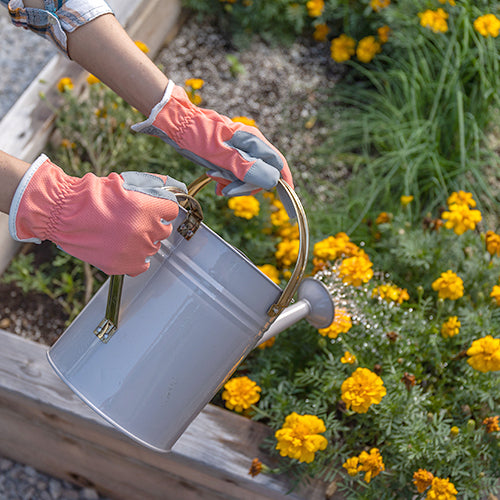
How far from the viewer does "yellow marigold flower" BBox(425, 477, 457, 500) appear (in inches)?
48.8

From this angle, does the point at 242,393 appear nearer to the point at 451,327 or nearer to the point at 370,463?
the point at 370,463

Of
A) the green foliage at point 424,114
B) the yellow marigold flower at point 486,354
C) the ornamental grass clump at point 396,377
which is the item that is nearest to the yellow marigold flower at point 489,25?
the green foliage at point 424,114

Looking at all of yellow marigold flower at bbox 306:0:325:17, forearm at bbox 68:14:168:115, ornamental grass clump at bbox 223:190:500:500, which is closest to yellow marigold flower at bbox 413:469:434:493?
ornamental grass clump at bbox 223:190:500:500

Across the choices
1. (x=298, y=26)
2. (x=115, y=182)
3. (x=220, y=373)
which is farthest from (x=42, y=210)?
(x=298, y=26)

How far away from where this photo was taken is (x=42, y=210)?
1007 millimetres

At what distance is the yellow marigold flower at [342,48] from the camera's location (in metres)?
2.56

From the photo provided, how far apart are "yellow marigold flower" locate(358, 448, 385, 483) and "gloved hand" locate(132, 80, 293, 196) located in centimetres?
60

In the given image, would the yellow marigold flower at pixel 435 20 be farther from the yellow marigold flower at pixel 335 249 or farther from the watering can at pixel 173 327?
the watering can at pixel 173 327

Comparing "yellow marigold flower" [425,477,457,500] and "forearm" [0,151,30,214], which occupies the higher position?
"forearm" [0,151,30,214]

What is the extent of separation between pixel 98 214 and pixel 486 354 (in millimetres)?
877

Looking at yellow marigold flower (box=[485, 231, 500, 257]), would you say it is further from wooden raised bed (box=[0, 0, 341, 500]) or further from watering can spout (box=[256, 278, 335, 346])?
wooden raised bed (box=[0, 0, 341, 500])

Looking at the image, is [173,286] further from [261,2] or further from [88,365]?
[261,2]

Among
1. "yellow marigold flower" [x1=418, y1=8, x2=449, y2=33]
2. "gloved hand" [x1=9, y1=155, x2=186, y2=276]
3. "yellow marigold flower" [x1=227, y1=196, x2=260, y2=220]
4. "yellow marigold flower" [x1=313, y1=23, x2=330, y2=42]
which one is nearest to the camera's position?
"gloved hand" [x1=9, y1=155, x2=186, y2=276]

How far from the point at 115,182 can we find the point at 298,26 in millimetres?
1825
